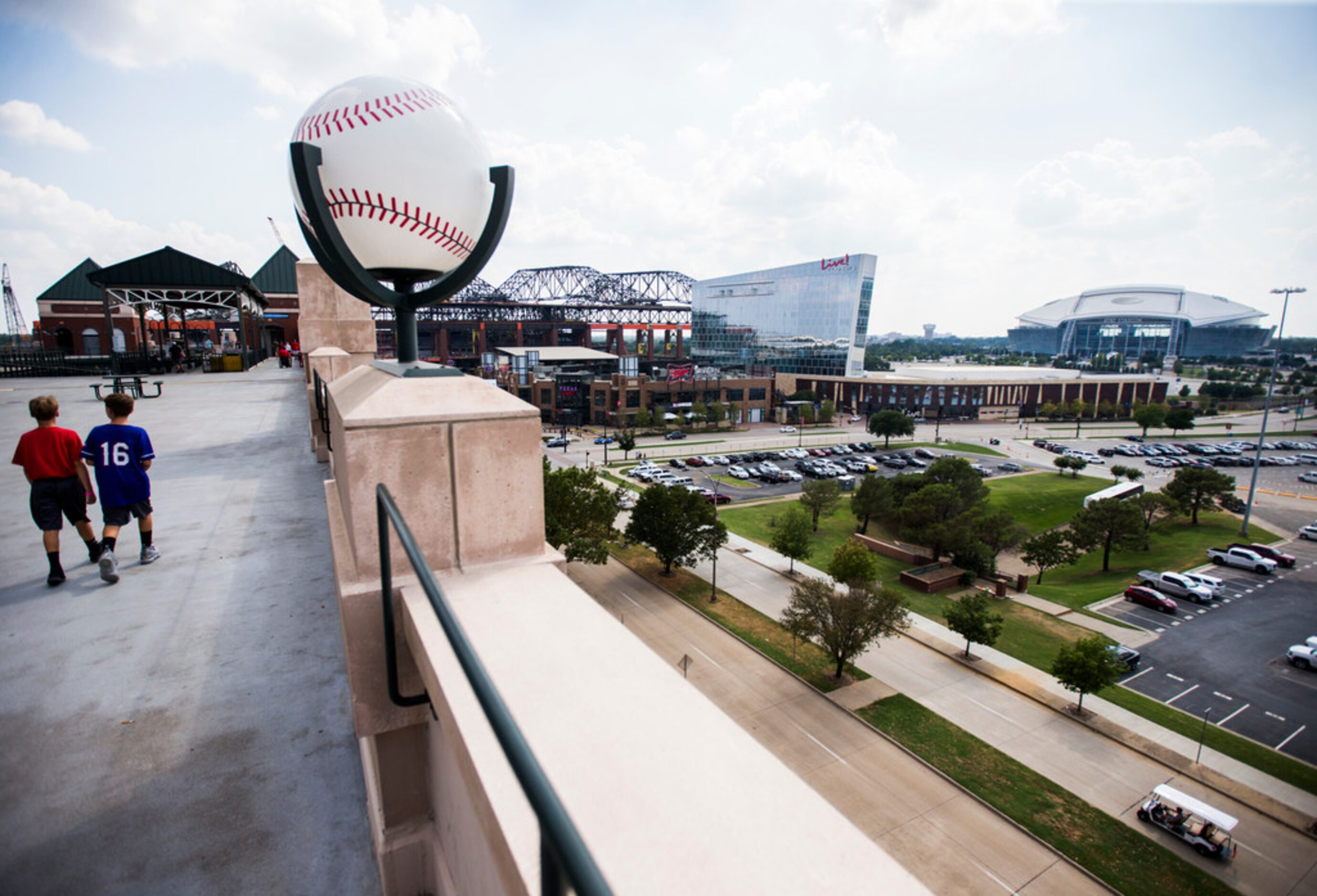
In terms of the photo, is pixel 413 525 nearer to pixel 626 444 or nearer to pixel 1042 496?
pixel 1042 496

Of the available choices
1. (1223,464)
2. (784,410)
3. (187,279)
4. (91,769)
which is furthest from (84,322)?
(1223,464)

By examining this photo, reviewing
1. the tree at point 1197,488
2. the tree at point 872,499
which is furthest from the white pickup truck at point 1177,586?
the tree at point 872,499

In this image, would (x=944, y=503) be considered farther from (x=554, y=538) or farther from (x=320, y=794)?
(x=320, y=794)

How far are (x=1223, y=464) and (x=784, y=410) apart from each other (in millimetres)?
44013

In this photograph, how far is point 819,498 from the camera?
37.3m

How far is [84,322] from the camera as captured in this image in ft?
157

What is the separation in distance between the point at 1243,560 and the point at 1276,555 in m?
2.61

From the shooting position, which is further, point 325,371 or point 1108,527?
point 1108,527

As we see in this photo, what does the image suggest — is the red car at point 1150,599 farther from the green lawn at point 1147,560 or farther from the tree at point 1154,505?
the tree at point 1154,505

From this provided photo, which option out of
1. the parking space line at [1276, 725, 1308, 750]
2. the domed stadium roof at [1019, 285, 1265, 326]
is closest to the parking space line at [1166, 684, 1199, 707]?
the parking space line at [1276, 725, 1308, 750]

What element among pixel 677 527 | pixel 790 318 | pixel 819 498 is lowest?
pixel 819 498

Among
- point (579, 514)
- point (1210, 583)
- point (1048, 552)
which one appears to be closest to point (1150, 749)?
point (1048, 552)

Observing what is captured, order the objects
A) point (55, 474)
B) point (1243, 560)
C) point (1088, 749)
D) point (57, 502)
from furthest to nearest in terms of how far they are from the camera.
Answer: point (1243, 560)
point (1088, 749)
point (55, 474)
point (57, 502)

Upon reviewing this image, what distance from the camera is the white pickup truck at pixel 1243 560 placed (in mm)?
32750
